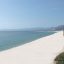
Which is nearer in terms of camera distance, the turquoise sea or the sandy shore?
the sandy shore

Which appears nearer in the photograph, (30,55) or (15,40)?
(30,55)

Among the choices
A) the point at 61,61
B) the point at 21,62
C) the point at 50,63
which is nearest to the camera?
the point at 61,61

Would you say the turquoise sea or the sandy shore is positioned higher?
the turquoise sea

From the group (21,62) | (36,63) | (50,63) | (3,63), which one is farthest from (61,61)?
(3,63)

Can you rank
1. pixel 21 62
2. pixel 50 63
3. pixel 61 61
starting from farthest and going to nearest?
pixel 21 62, pixel 50 63, pixel 61 61

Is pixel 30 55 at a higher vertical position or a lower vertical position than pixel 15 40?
lower

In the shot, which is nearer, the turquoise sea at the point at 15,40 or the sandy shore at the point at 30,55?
the sandy shore at the point at 30,55

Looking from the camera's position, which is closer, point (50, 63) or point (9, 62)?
point (50, 63)

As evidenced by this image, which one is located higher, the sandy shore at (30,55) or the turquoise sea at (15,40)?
the turquoise sea at (15,40)

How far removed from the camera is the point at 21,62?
25.3 ft

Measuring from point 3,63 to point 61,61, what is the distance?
2415 millimetres

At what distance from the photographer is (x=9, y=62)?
7.83m

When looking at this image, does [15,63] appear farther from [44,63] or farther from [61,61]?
[61,61]

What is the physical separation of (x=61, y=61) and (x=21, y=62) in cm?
193
